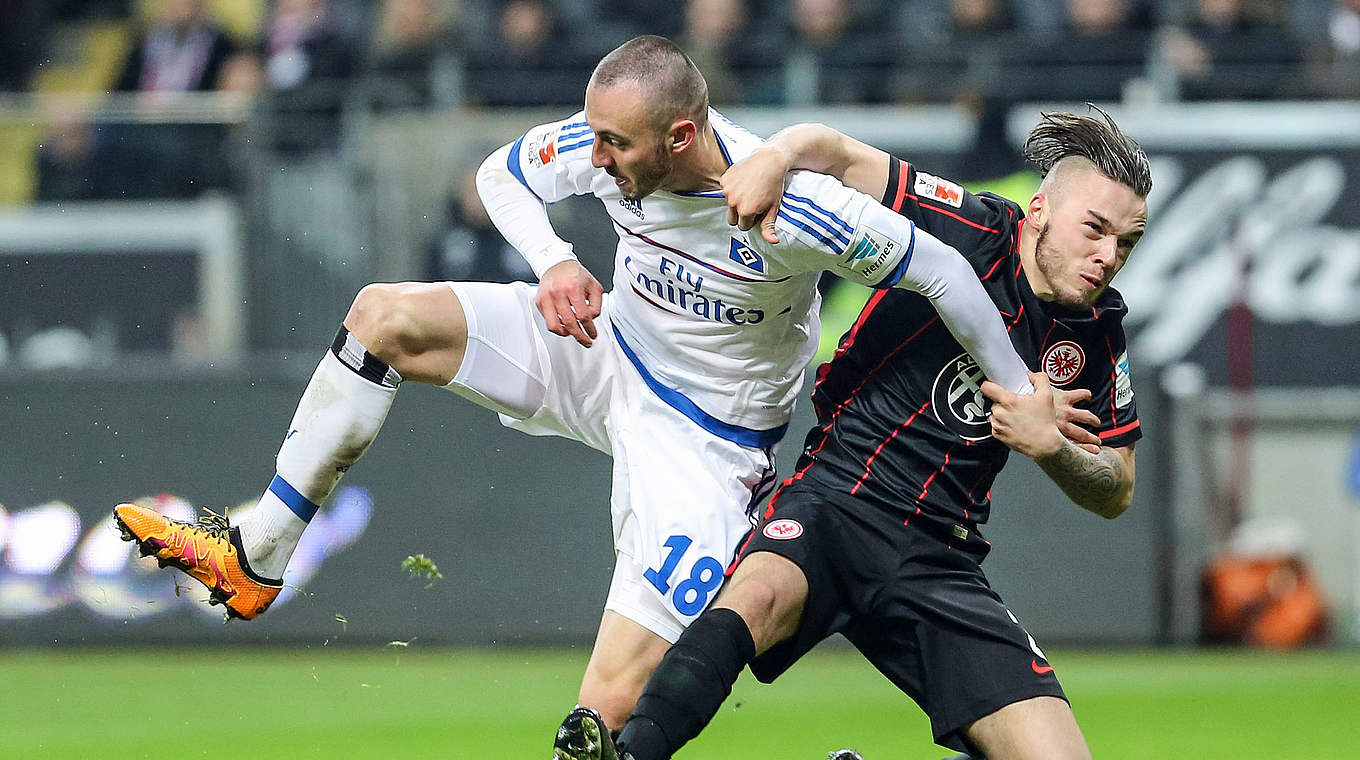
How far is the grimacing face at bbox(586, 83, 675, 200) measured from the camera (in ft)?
15.4

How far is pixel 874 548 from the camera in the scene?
4.88m

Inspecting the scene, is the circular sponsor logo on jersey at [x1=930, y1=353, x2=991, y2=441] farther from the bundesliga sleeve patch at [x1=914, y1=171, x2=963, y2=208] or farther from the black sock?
the black sock

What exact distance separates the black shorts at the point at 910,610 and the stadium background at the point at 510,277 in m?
4.28

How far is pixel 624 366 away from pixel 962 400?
1033 mm

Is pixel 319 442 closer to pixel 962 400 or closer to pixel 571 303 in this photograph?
pixel 571 303

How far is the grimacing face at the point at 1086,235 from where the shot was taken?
15.6ft

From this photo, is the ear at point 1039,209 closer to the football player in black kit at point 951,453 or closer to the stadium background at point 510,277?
the football player in black kit at point 951,453

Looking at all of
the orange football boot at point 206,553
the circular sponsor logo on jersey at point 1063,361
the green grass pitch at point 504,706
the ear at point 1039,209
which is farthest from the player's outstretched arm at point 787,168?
the green grass pitch at point 504,706

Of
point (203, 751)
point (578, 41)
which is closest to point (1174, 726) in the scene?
point (203, 751)

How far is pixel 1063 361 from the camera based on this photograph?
16.3 feet

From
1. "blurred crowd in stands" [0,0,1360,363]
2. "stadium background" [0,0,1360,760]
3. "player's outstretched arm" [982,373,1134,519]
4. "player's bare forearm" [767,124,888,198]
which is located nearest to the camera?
"player's outstretched arm" [982,373,1134,519]

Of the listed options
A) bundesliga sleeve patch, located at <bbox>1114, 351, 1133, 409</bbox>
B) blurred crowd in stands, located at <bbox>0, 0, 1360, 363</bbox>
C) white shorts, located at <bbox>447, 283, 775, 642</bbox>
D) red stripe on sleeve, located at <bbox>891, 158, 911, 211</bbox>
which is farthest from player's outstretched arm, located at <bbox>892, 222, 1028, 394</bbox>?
blurred crowd in stands, located at <bbox>0, 0, 1360, 363</bbox>

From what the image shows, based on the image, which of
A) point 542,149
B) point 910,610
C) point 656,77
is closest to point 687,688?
point 910,610

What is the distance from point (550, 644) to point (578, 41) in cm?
406
